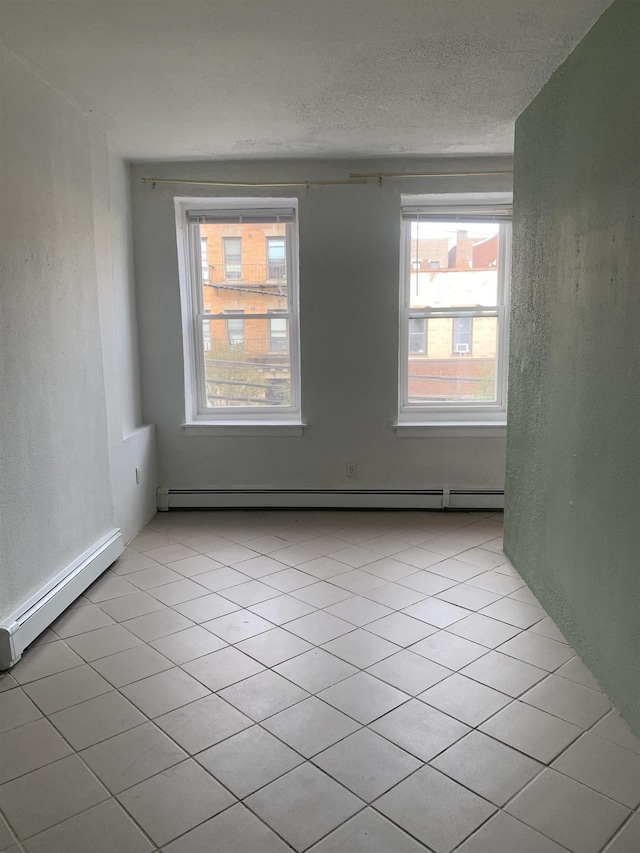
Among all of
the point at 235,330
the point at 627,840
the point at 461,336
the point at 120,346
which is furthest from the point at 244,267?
the point at 627,840

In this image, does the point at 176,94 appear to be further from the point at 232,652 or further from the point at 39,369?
the point at 232,652

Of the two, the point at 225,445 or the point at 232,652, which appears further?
the point at 225,445

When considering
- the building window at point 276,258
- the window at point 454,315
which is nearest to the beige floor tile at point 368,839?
the window at point 454,315

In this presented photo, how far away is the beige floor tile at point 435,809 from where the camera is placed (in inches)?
61.7

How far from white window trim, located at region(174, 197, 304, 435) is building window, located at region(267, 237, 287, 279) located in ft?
0.13

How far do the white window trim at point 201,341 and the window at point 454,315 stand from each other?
2.63 ft

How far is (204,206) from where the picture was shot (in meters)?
4.34

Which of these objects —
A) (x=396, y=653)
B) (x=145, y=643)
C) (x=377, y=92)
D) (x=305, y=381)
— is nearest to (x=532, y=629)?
(x=396, y=653)

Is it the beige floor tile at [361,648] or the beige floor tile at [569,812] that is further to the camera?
Result: the beige floor tile at [361,648]

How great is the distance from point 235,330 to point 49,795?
3306 millimetres

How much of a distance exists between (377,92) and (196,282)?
2.05m

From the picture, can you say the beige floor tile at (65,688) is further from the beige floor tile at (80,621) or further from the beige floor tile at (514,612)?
the beige floor tile at (514,612)

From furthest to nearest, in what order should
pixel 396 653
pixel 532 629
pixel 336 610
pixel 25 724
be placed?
1. pixel 336 610
2. pixel 532 629
3. pixel 396 653
4. pixel 25 724

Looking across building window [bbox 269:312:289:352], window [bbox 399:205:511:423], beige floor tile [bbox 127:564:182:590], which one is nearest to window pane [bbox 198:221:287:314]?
building window [bbox 269:312:289:352]
